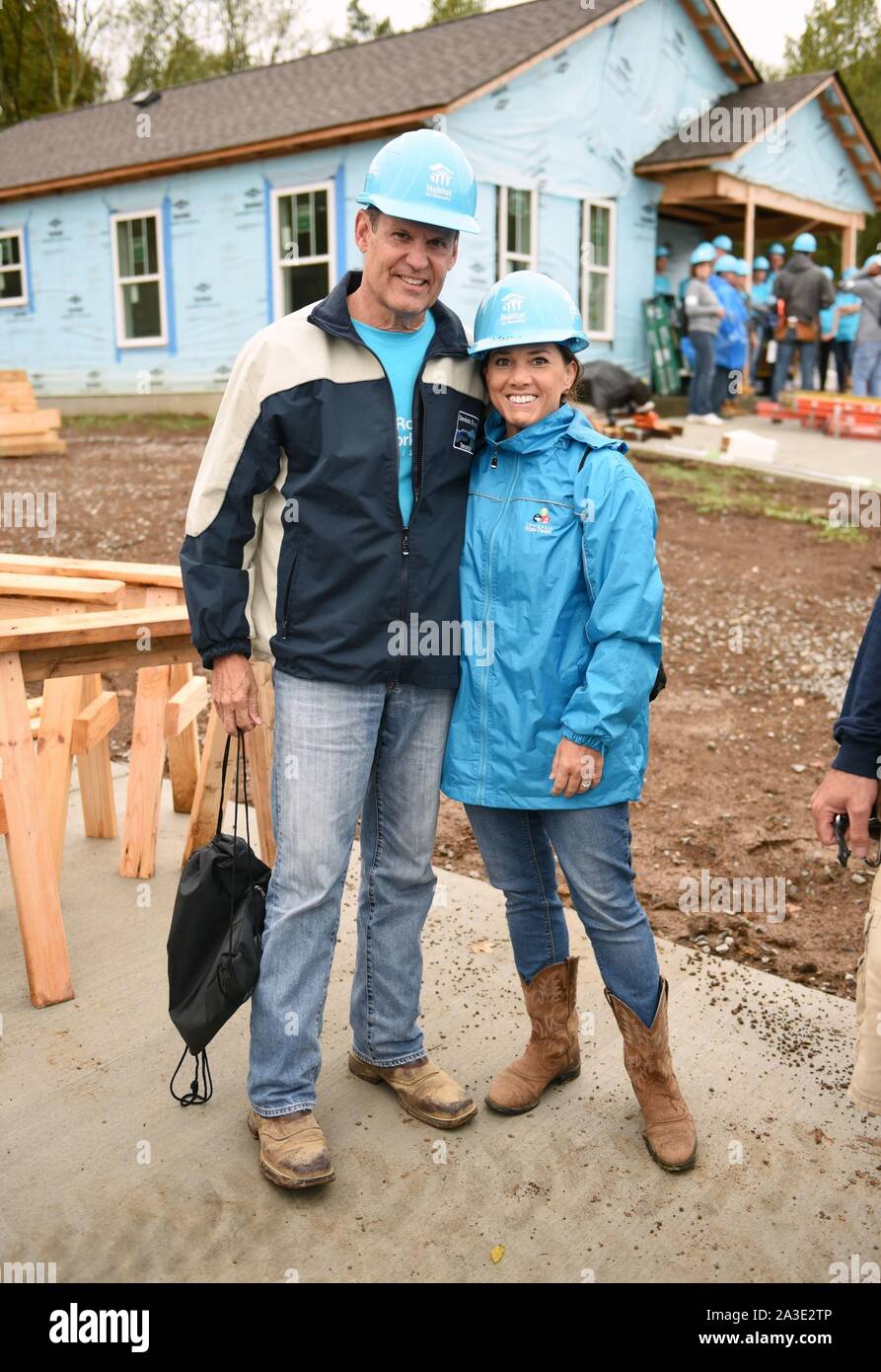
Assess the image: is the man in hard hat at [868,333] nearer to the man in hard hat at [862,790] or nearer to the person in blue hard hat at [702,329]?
the person in blue hard hat at [702,329]

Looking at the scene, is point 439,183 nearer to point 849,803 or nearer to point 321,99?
point 849,803

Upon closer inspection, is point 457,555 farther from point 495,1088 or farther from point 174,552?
point 174,552

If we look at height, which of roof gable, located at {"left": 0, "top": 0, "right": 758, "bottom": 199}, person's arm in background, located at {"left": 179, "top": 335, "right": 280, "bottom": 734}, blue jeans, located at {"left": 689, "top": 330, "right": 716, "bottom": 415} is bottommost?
person's arm in background, located at {"left": 179, "top": 335, "right": 280, "bottom": 734}

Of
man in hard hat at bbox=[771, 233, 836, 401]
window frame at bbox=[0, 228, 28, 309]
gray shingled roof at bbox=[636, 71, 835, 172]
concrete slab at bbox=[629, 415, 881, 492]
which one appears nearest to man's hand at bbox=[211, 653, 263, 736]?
concrete slab at bbox=[629, 415, 881, 492]

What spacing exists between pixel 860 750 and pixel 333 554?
1.22 meters

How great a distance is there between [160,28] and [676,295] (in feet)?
96.9

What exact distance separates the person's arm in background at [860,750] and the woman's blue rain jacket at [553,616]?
0.45 m

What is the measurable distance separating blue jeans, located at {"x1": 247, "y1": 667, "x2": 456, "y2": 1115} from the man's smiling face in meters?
0.89

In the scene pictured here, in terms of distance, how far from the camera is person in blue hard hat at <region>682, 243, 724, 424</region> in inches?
587

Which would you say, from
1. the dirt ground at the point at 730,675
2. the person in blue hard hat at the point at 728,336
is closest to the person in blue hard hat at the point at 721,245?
the person in blue hard hat at the point at 728,336

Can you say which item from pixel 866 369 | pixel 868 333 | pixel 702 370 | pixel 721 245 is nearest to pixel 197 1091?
pixel 702 370

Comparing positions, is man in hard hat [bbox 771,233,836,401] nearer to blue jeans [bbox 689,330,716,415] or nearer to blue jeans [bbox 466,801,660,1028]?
blue jeans [bbox 689,330,716,415]

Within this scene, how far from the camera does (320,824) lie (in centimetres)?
284
